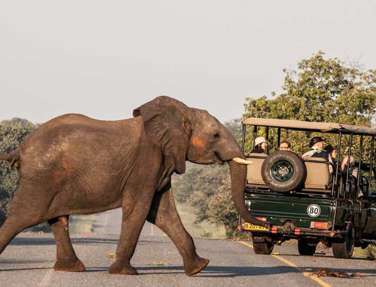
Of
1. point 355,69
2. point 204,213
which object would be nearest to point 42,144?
point 355,69

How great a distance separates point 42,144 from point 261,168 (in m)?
7.75

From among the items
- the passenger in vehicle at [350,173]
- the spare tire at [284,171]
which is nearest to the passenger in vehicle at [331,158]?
the passenger in vehicle at [350,173]

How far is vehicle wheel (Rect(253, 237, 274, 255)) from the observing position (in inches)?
957

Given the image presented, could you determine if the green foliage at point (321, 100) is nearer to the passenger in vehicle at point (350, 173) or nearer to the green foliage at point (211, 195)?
the green foliage at point (211, 195)

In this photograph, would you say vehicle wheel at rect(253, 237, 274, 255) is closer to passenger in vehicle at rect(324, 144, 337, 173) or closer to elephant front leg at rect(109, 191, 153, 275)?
passenger in vehicle at rect(324, 144, 337, 173)

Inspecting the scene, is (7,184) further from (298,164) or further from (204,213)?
(298,164)

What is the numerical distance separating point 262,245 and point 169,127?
7.94 meters

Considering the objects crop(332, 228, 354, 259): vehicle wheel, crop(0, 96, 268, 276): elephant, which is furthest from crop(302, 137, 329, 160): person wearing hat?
crop(0, 96, 268, 276): elephant

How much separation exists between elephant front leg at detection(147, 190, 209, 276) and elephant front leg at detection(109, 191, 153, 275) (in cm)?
72

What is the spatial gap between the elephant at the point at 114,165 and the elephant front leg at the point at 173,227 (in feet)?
0.08

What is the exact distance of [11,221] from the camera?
1684 cm

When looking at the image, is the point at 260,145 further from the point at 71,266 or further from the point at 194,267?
the point at 71,266

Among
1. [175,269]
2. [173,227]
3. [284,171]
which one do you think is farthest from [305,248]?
[173,227]

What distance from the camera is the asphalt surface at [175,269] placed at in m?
16.1
